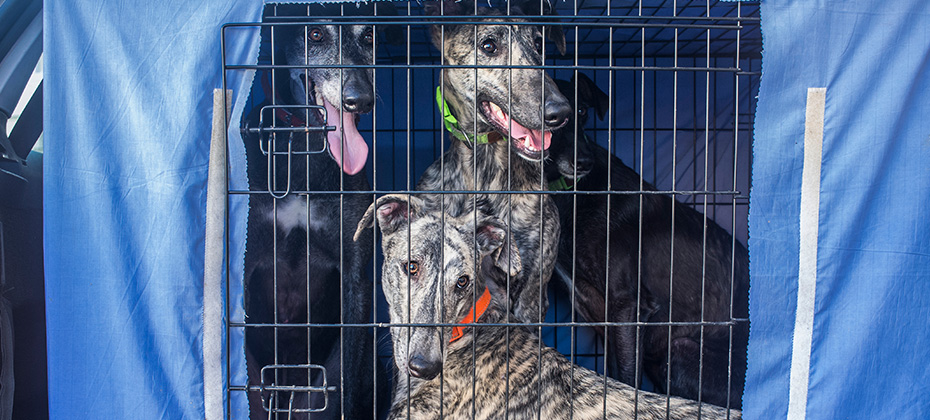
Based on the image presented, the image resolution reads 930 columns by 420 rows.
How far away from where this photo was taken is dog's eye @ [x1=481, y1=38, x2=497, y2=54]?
2.84 m

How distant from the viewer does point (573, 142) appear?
345cm

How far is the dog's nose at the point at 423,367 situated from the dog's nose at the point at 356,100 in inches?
43.1

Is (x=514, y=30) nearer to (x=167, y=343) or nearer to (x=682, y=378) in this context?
(x=167, y=343)

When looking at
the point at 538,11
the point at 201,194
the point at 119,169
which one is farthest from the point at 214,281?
the point at 538,11

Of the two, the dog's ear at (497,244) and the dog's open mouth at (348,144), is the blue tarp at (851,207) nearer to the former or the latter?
the dog's ear at (497,244)

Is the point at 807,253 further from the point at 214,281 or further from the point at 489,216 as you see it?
the point at 214,281

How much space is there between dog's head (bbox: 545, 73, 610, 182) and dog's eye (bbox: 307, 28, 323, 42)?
4.38 ft

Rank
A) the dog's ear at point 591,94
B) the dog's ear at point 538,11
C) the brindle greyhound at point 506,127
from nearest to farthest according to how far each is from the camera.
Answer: the brindle greyhound at point 506,127, the dog's ear at point 538,11, the dog's ear at point 591,94

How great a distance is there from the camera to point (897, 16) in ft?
7.27

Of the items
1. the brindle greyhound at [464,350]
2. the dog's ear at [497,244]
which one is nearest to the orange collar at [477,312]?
the brindle greyhound at [464,350]

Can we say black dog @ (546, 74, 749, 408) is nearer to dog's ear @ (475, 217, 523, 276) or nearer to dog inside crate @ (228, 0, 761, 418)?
dog inside crate @ (228, 0, 761, 418)

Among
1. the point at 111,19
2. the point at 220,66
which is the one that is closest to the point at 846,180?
the point at 220,66

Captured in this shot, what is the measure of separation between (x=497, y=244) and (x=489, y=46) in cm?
91

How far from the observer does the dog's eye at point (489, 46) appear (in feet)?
9.31
